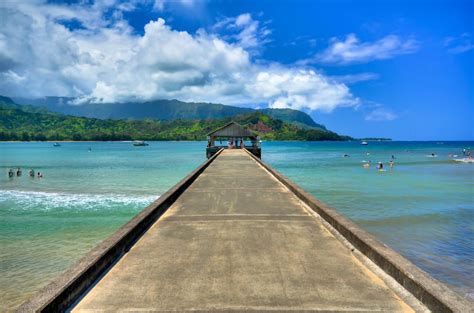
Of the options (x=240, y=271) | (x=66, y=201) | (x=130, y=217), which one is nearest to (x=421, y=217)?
(x=130, y=217)

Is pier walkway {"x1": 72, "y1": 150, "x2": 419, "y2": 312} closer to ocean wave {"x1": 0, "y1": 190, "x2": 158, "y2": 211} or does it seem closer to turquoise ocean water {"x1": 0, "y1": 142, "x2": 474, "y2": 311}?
turquoise ocean water {"x1": 0, "y1": 142, "x2": 474, "y2": 311}

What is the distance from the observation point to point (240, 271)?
4.96 metres

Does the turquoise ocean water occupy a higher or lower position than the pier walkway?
lower

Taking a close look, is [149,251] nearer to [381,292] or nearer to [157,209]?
[157,209]

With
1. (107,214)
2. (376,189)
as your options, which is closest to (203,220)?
(107,214)

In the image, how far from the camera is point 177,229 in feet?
23.9

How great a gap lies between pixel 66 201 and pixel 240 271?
60.3ft

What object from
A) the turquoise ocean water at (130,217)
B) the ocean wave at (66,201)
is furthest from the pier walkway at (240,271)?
the ocean wave at (66,201)

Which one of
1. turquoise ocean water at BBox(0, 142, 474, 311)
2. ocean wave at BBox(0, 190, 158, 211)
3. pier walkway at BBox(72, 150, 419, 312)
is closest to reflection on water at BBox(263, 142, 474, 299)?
turquoise ocean water at BBox(0, 142, 474, 311)

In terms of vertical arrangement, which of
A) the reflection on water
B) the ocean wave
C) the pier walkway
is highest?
the pier walkway

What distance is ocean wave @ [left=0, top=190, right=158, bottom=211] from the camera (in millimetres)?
18766

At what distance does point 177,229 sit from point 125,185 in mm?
21619

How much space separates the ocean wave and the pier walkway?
1212cm

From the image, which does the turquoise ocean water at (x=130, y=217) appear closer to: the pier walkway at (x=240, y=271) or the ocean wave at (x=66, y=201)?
the ocean wave at (x=66, y=201)
